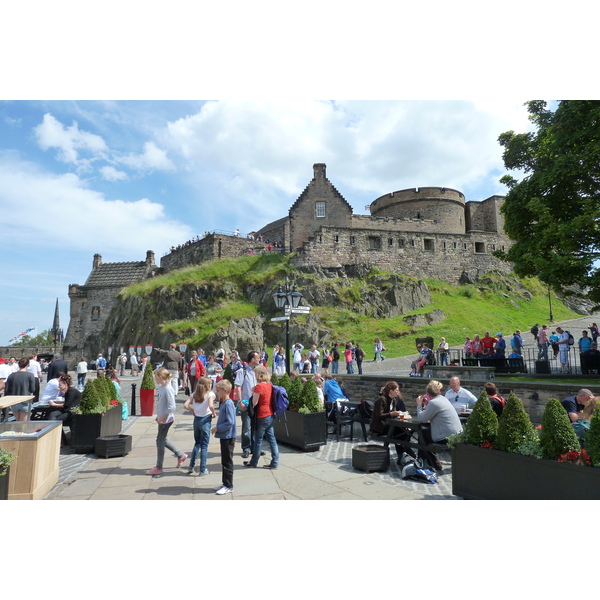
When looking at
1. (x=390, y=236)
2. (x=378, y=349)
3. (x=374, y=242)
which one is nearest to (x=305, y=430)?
(x=378, y=349)

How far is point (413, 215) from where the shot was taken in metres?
44.0

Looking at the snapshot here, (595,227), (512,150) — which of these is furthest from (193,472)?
(512,150)

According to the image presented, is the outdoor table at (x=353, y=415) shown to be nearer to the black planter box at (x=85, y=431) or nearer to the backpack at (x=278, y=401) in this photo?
the backpack at (x=278, y=401)

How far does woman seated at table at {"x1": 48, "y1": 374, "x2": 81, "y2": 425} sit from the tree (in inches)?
511

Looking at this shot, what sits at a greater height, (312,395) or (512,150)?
(512,150)

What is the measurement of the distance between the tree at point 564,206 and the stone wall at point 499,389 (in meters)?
4.65

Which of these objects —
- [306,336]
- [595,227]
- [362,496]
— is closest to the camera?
[362,496]

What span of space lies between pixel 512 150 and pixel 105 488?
1750 centimetres

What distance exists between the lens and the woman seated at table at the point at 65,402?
8.62 metres

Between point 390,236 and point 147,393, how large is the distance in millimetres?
31174

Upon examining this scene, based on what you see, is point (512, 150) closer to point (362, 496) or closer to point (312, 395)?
point (312, 395)

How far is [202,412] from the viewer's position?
6785 mm

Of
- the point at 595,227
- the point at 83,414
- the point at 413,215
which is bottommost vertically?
the point at 83,414

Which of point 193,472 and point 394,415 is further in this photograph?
point 394,415
